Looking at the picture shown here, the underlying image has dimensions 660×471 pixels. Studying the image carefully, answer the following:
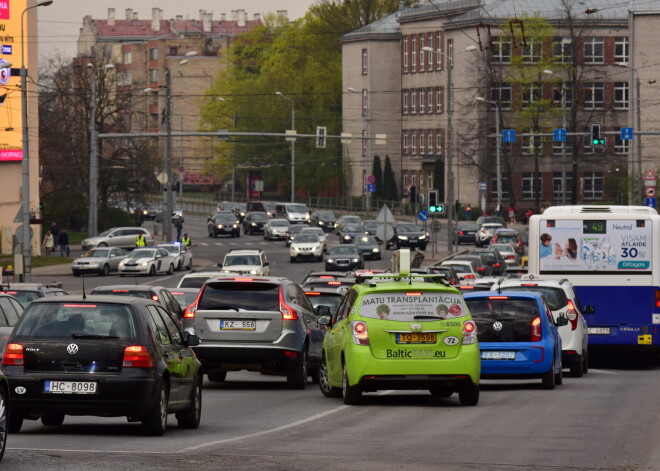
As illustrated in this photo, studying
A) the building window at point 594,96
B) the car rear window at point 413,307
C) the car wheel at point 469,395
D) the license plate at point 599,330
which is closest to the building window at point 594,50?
the building window at point 594,96

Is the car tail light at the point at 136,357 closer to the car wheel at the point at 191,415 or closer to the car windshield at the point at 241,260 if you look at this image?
the car wheel at the point at 191,415

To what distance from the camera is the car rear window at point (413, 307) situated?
18891 mm

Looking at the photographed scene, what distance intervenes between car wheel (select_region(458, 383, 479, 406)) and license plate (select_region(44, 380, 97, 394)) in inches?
227

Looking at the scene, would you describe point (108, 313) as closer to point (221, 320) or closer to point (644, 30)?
point (221, 320)

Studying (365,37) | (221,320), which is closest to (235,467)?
(221,320)

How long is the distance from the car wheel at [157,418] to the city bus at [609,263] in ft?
53.7

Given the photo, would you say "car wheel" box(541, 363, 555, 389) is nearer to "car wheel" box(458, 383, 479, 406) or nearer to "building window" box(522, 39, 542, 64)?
"car wheel" box(458, 383, 479, 406)

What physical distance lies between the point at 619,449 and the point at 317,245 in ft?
209

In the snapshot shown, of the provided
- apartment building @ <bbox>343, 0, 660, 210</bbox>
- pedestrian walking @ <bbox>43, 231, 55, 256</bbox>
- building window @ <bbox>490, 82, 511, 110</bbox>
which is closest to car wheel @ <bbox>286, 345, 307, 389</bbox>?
pedestrian walking @ <bbox>43, 231, 55, 256</bbox>

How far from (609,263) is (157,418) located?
17.0m

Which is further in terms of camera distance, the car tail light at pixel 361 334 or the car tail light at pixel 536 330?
the car tail light at pixel 536 330

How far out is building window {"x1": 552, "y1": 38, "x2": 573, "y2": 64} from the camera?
114137 millimetres

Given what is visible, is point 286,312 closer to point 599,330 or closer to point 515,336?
point 515,336

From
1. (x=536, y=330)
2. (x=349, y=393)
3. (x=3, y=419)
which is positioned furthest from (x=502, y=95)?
(x=3, y=419)
